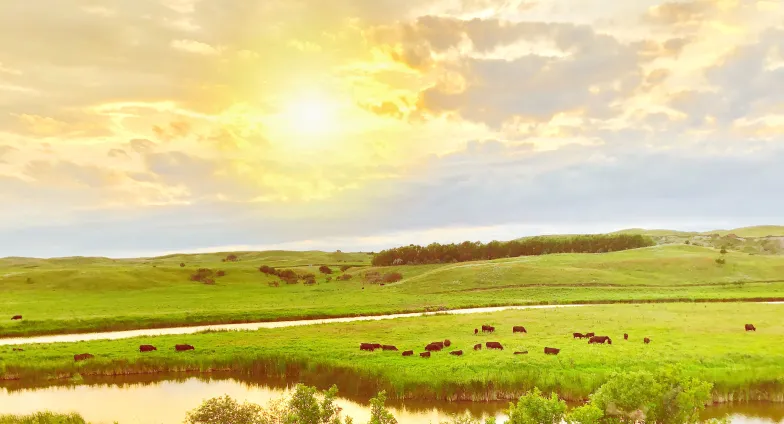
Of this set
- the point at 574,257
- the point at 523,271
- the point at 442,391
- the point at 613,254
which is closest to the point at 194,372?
the point at 442,391

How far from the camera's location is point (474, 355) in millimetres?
36656

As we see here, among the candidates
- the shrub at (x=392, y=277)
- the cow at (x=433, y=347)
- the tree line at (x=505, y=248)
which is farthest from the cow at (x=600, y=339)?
the tree line at (x=505, y=248)

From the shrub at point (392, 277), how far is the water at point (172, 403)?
84.7 metres

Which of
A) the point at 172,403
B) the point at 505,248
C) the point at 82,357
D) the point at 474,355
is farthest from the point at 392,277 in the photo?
the point at 172,403

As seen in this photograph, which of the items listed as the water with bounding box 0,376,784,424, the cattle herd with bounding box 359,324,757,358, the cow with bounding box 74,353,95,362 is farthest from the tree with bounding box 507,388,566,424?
the cow with bounding box 74,353,95,362

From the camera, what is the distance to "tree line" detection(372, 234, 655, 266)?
158 meters

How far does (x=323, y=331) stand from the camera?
51719 millimetres

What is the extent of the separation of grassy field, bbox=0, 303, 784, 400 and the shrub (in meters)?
62.9

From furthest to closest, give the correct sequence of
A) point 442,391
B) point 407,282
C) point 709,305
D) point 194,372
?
point 407,282 < point 709,305 < point 194,372 < point 442,391

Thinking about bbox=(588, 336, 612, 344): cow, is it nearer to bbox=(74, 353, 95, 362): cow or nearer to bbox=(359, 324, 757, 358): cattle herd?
bbox=(359, 324, 757, 358): cattle herd

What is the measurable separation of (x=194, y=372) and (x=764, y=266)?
11028 centimetres

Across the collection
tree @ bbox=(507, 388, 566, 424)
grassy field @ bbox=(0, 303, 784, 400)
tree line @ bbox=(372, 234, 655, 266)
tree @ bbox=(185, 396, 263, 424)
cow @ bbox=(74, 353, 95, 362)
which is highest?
tree line @ bbox=(372, 234, 655, 266)

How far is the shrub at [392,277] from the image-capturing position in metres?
121

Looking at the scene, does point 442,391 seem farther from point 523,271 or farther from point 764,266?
point 764,266
